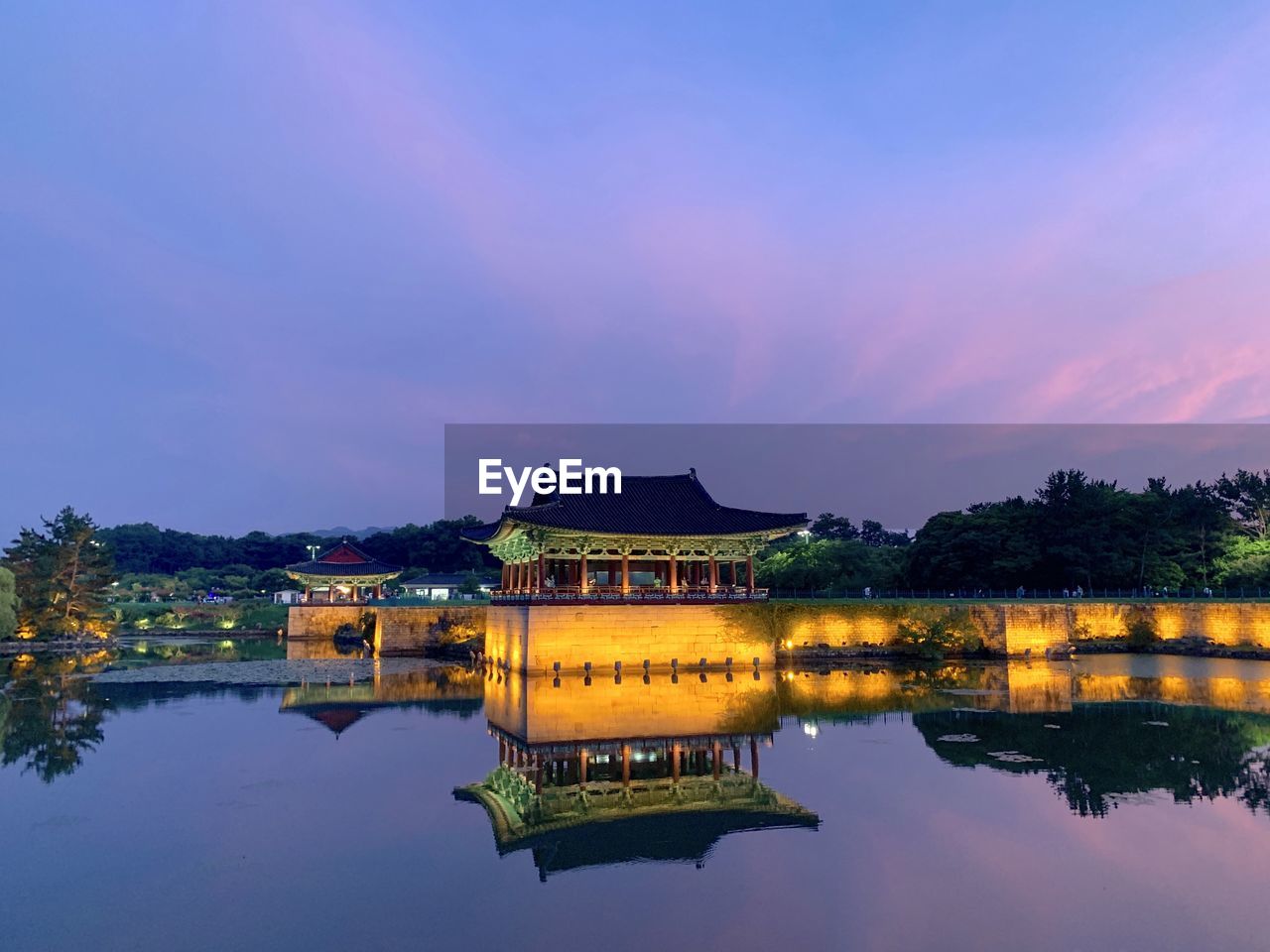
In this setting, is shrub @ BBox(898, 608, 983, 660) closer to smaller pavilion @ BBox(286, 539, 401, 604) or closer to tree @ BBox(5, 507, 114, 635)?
smaller pavilion @ BBox(286, 539, 401, 604)

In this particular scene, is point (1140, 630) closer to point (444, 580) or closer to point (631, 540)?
point (631, 540)

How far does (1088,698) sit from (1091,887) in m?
18.1

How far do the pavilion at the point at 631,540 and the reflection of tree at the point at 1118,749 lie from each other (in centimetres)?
1166

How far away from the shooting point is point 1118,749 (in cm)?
1839

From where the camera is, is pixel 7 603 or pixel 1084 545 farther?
pixel 1084 545

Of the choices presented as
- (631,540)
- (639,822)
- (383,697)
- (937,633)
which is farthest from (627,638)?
(639,822)

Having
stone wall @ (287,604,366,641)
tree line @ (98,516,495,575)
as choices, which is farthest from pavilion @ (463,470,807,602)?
tree line @ (98,516,495,575)

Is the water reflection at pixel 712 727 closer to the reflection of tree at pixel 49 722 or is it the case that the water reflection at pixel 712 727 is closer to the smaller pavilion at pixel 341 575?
the reflection of tree at pixel 49 722

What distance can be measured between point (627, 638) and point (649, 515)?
566 cm

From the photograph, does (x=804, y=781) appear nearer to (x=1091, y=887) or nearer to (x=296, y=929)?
(x=1091, y=887)

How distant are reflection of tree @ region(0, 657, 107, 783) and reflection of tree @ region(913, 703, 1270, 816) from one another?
20.7 meters

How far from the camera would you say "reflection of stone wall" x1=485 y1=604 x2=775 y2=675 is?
29.9 metres

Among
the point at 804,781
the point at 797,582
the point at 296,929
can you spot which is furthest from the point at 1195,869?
the point at 797,582

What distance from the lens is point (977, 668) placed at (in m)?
33.8
